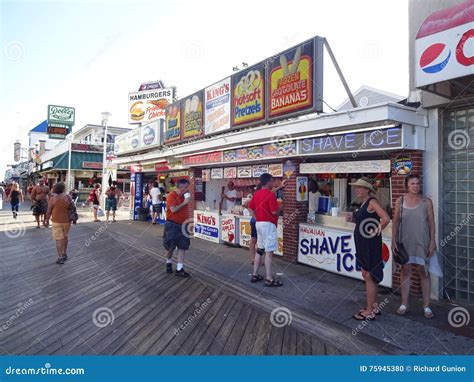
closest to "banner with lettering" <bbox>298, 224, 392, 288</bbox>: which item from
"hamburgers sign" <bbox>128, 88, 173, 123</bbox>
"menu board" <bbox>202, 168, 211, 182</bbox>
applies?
"menu board" <bbox>202, 168, 211, 182</bbox>

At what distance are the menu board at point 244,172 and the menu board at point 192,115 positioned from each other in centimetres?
211

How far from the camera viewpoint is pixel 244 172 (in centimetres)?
856

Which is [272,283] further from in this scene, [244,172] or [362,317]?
[244,172]

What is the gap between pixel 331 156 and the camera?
6.54 metres

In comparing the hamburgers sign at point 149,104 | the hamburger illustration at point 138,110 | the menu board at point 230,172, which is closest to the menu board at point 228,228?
the menu board at point 230,172

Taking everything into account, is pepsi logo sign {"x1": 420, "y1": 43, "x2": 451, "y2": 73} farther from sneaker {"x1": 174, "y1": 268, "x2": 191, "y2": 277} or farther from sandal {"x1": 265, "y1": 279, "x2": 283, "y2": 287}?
sneaker {"x1": 174, "y1": 268, "x2": 191, "y2": 277}

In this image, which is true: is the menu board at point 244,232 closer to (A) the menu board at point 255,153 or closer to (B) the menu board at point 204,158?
(A) the menu board at point 255,153

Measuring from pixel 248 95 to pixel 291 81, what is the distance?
1583 millimetres

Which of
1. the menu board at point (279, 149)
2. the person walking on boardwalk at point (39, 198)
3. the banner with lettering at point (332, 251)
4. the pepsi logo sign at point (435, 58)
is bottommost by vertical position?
the banner with lettering at point (332, 251)

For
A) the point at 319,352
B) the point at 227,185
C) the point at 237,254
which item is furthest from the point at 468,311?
the point at 227,185

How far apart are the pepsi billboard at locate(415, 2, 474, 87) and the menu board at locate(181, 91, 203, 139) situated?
22.2ft

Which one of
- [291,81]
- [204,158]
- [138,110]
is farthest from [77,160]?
[291,81]

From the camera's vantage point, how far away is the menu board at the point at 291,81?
6312mm

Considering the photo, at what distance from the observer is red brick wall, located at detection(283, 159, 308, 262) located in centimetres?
696
